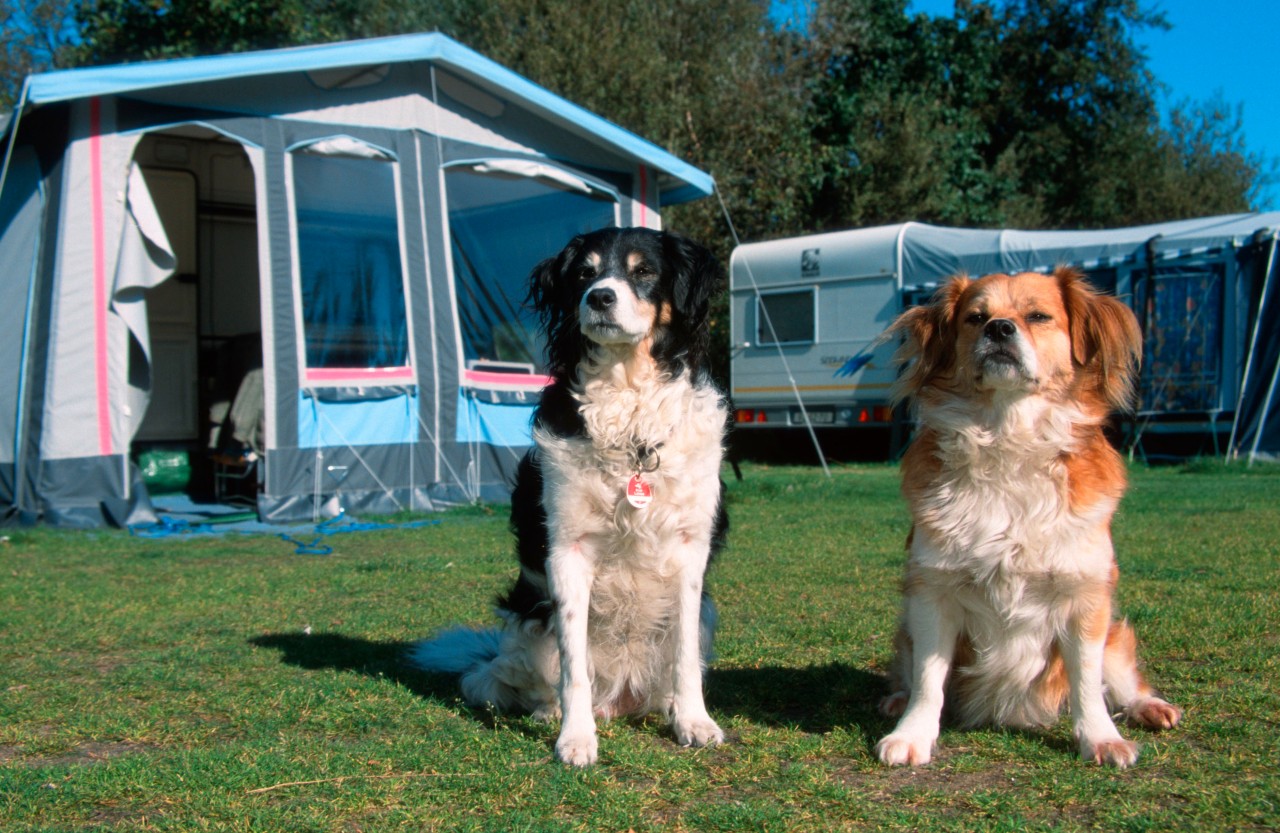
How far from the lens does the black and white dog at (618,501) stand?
338 centimetres

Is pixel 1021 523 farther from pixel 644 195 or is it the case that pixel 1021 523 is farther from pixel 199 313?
pixel 199 313

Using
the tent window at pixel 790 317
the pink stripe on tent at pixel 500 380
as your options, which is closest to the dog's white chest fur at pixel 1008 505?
the pink stripe on tent at pixel 500 380

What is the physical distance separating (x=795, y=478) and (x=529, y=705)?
9.70m

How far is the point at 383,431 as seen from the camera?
965 centimetres

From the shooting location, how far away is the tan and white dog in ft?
9.85

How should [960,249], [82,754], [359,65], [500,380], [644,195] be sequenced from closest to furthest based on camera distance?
[82,754] → [359,65] → [500,380] → [644,195] → [960,249]

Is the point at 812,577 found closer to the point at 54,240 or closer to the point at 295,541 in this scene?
the point at 295,541

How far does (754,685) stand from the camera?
3.96 m

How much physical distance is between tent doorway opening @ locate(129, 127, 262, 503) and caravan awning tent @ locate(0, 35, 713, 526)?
4 centimetres

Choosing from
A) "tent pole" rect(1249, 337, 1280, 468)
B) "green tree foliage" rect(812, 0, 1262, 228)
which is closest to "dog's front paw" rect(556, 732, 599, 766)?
"tent pole" rect(1249, 337, 1280, 468)

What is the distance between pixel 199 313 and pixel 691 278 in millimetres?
9773

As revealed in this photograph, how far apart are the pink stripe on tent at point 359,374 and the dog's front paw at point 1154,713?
24.5ft

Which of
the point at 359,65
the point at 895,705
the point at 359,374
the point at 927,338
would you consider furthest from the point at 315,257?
the point at 895,705

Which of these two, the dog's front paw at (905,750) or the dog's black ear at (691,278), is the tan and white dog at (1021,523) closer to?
the dog's front paw at (905,750)
